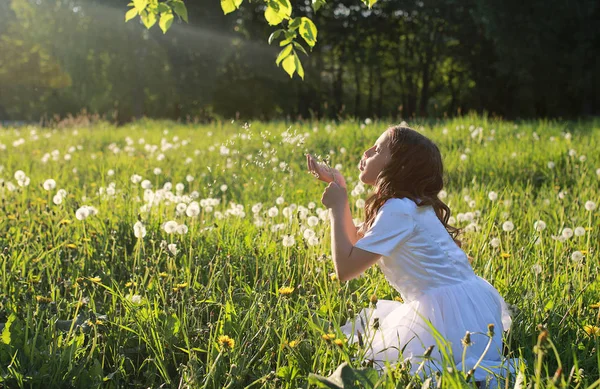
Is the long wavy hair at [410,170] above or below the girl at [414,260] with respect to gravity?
above

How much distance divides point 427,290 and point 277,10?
136 cm

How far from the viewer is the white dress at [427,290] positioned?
2.37 metres

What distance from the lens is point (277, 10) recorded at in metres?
2.79

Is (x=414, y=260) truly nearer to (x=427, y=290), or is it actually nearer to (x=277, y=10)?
(x=427, y=290)

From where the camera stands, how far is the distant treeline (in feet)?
65.0

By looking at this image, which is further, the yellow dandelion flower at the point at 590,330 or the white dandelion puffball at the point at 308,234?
the white dandelion puffball at the point at 308,234

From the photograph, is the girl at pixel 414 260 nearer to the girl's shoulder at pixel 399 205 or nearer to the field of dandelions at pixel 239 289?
the girl's shoulder at pixel 399 205

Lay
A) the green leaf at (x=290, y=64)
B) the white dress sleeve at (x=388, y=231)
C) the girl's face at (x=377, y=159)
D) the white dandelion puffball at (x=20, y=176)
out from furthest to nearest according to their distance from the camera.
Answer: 1. the white dandelion puffball at (x=20, y=176)
2. the green leaf at (x=290, y=64)
3. the girl's face at (x=377, y=159)
4. the white dress sleeve at (x=388, y=231)

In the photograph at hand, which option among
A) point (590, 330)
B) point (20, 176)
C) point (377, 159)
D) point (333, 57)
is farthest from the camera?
point (333, 57)

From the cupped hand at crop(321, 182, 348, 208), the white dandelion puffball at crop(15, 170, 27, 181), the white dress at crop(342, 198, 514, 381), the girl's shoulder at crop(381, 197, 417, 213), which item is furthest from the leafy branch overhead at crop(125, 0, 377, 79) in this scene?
the white dandelion puffball at crop(15, 170, 27, 181)

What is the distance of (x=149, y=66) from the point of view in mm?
24500

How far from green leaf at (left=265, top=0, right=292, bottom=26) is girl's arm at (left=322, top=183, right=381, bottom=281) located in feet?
2.70

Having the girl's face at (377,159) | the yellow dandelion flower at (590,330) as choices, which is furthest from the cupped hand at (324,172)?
the yellow dandelion flower at (590,330)

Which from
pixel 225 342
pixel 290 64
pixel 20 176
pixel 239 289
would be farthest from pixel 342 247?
pixel 20 176
